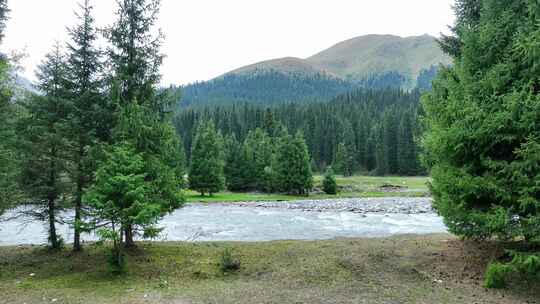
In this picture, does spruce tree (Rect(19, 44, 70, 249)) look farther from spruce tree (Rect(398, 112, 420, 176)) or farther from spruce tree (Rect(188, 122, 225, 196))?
spruce tree (Rect(398, 112, 420, 176))

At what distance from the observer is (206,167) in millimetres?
46781

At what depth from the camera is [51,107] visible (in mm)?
12812

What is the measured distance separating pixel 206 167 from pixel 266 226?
79.4 ft

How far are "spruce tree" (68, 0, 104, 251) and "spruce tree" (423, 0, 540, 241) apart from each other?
11.2 m

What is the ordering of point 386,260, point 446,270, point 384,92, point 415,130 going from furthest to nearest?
1. point 384,92
2. point 415,130
3. point 386,260
4. point 446,270

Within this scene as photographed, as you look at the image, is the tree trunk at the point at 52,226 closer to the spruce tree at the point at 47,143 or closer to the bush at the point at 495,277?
A: the spruce tree at the point at 47,143

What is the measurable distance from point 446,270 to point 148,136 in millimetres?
10414

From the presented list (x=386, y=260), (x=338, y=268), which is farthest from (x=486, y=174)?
(x=338, y=268)

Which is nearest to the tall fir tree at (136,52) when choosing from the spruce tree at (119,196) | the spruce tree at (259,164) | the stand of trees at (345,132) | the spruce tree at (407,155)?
the spruce tree at (119,196)

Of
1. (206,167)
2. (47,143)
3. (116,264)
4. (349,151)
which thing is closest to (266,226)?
(116,264)

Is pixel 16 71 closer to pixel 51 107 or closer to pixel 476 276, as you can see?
pixel 51 107

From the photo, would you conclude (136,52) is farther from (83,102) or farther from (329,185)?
(329,185)

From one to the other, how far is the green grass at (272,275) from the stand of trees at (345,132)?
2507 inches

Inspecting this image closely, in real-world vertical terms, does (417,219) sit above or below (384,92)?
below
